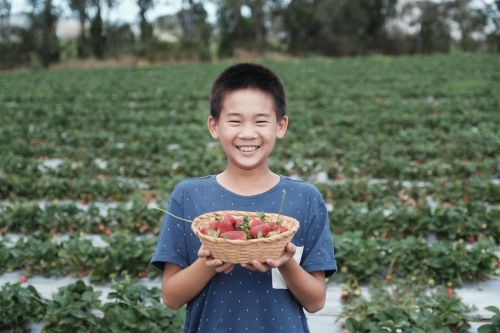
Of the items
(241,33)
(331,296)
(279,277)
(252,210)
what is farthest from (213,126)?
(241,33)

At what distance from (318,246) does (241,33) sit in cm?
3662

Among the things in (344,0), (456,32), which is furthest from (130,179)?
(456,32)

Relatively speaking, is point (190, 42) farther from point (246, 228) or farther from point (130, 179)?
point (246, 228)

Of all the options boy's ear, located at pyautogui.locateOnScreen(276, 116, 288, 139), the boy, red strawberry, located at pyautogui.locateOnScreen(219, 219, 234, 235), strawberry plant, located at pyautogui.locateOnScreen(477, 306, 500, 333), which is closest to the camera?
red strawberry, located at pyautogui.locateOnScreen(219, 219, 234, 235)

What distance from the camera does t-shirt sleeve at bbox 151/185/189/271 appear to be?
5.77ft

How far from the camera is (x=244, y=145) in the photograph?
1788mm

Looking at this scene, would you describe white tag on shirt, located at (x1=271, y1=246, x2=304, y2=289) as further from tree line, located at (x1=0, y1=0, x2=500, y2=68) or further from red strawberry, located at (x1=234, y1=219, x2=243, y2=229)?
tree line, located at (x1=0, y1=0, x2=500, y2=68)

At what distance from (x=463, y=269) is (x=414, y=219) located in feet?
3.11

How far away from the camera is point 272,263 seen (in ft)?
4.96

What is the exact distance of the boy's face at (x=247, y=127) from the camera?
178cm

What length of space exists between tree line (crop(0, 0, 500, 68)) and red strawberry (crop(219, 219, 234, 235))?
30.6 meters

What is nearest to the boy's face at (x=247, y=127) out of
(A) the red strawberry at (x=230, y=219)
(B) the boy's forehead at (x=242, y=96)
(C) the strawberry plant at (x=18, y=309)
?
(B) the boy's forehead at (x=242, y=96)

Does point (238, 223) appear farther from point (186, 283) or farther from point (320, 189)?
point (320, 189)

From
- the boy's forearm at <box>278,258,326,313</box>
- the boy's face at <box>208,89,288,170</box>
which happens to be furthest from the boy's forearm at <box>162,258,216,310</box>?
the boy's face at <box>208,89,288,170</box>
